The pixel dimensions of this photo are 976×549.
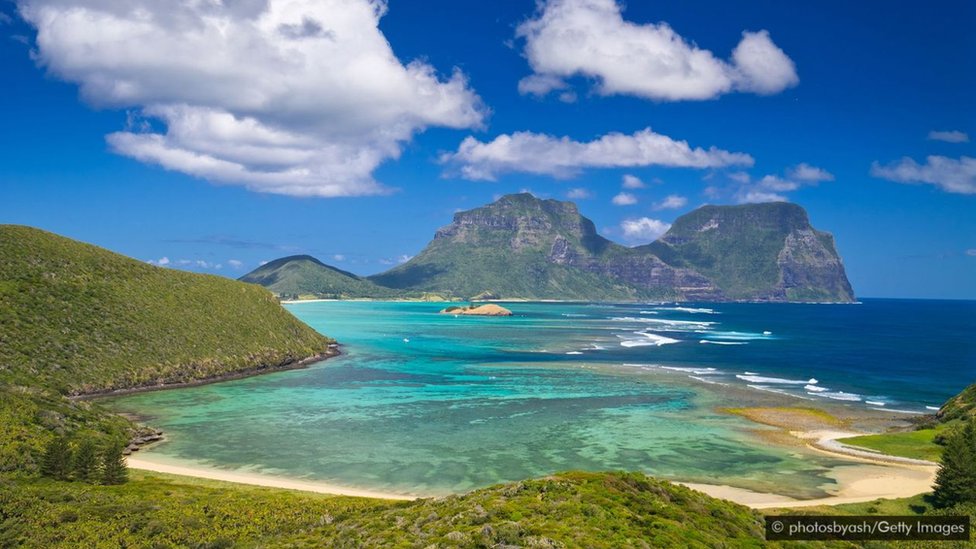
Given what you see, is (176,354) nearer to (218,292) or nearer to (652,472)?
(218,292)

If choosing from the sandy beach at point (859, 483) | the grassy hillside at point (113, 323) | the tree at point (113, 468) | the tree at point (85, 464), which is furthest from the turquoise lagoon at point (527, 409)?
the tree at point (85, 464)

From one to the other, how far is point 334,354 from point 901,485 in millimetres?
109028

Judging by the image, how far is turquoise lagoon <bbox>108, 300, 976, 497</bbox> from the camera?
171ft

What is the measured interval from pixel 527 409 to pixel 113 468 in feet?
156

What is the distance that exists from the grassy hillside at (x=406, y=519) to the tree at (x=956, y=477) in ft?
55.9

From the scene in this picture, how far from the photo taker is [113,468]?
4284 centimetres

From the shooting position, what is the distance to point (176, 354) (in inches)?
3684

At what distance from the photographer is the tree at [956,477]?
39606mm

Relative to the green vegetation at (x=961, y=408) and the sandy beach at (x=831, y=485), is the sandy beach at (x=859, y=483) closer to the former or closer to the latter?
the sandy beach at (x=831, y=485)

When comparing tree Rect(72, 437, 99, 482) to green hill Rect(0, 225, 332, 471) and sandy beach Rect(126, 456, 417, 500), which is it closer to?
green hill Rect(0, 225, 332, 471)

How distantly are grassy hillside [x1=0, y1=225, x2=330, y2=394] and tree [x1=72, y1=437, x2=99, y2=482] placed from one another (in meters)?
33.1

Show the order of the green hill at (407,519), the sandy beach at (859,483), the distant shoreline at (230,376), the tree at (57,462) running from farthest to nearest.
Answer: the distant shoreline at (230,376) → the sandy beach at (859,483) → the tree at (57,462) → the green hill at (407,519)

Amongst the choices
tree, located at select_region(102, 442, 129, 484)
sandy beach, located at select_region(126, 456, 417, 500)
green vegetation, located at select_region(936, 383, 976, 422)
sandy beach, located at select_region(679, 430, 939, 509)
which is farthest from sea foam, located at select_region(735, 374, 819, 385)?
tree, located at select_region(102, 442, 129, 484)

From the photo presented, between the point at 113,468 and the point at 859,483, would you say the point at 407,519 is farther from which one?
the point at 859,483
